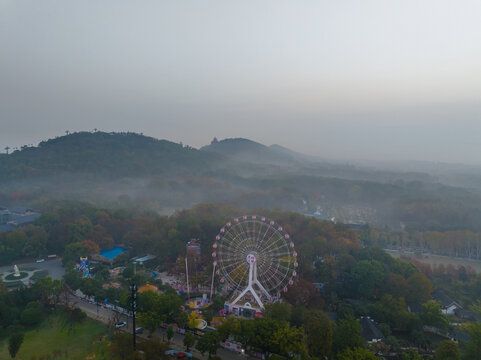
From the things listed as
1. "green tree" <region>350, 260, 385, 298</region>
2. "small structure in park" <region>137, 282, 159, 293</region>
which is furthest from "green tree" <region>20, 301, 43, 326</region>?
"green tree" <region>350, 260, 385, 298</region>

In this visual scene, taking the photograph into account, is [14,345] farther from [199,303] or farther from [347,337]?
[347,337]

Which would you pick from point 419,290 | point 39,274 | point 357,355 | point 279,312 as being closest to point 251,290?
point 279,312

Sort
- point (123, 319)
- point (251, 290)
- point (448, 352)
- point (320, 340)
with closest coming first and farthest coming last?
1. point (448, 352)
2. point (320, 340)
3. point (123, 319)
4. point (251, 290)

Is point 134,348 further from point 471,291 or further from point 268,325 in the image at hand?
point 471,291

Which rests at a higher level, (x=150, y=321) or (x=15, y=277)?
(x=150, y=321)

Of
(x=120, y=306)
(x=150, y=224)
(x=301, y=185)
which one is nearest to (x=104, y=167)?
(x=301, y=185)

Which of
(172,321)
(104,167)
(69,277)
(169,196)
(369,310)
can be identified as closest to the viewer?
(172,321)

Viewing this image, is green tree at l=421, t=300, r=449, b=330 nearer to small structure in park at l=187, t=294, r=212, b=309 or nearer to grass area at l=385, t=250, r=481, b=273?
small structure in park at l=187, t=294, r=212, b=309
